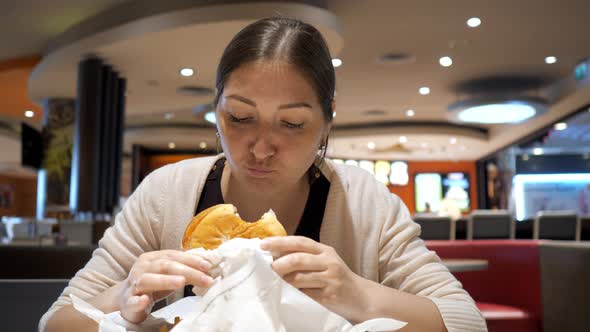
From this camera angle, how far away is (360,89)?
34.2 ft

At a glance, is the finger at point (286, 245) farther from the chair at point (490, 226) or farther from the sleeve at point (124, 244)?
the chair at point (490, 226)

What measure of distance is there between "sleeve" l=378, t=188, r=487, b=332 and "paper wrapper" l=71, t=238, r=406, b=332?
32 cm

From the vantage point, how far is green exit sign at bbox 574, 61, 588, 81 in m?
8.68

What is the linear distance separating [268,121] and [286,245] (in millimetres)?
281

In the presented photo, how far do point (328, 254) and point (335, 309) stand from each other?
84 mm

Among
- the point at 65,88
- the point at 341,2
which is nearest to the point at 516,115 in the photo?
the point at 341,2

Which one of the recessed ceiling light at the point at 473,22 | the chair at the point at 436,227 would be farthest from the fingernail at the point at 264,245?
the recessed ceiling light at the point at 473,22

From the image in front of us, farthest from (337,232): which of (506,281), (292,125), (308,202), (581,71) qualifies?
(581,71)

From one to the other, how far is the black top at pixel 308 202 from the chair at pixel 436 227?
523 centimetres

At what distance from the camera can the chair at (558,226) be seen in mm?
6324

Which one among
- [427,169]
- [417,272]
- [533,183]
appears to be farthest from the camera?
[427,169]

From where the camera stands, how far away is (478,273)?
148 inches

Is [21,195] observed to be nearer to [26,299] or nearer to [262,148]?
[26,299]

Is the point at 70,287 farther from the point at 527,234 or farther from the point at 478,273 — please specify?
the point at 527,234
